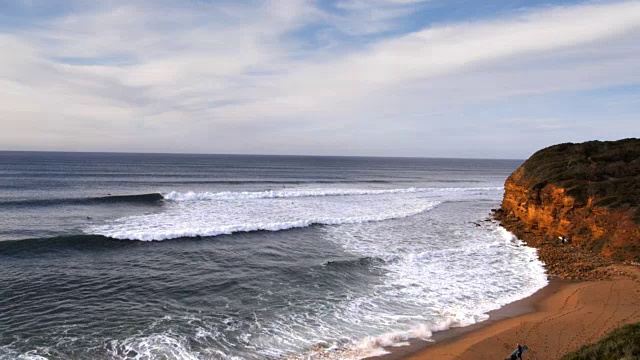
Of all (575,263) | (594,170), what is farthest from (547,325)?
(594,170)

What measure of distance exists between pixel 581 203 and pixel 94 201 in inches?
1518

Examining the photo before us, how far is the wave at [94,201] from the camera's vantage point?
32.8 m

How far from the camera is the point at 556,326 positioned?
39.5 feet

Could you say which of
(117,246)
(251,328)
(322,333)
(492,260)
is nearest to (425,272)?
(492,260)

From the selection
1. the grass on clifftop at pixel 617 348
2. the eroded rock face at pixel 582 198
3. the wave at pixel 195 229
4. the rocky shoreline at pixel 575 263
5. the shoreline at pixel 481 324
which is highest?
the eroded rock face at pixel 582 198

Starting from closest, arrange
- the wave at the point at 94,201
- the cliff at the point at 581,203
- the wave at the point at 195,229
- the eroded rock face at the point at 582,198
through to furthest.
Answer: the cliff at the point at 581,203, the eroded rock face at the point at 582,198, the wave at the point at 195,229, the wave at the point at 94,201

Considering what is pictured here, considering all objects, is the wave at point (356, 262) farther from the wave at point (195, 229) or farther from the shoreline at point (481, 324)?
the wave at point (195, 229)

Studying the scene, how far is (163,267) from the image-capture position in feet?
57.6

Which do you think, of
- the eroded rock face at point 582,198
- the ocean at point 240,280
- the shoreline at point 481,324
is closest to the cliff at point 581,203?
the eroded rock face at point 582,198

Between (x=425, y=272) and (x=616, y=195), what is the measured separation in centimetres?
1245

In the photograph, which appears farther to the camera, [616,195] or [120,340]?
[616,195]

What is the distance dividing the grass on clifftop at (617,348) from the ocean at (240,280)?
4.18 metres

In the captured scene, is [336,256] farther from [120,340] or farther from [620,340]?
[620,340]

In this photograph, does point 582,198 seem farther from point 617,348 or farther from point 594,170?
point 617,348
